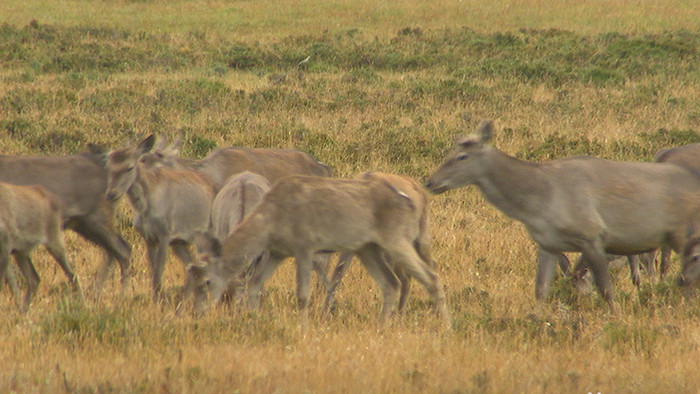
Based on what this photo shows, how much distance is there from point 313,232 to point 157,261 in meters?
2.24

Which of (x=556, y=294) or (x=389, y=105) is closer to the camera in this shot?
(x=556, y=294)

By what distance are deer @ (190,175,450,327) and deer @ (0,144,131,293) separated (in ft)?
5.43

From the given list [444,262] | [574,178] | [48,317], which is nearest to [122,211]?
[444,262]

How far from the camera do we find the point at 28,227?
884cm

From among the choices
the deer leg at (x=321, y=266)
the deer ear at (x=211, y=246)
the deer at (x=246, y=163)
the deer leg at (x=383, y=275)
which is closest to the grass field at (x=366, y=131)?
the deer leg at (x=383, y=275)

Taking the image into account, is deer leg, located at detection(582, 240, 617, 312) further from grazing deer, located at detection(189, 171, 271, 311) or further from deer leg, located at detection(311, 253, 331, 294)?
grazing deer, located at detection(189, 171, 271, 311)

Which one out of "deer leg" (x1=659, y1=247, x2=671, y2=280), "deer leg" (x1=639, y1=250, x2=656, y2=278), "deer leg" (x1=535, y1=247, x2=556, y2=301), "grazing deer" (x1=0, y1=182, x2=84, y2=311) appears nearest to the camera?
"grazing deer" (x1=0, y1=182, x2=84, y2=311)

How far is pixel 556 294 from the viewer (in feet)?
32.0

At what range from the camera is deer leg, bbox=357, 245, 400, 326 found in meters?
9.09

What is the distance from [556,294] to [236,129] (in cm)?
977

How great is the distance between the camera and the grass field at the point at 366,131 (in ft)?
22.2

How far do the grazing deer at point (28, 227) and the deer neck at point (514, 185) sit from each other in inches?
151

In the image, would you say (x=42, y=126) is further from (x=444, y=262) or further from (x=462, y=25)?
(x=462, y=25)

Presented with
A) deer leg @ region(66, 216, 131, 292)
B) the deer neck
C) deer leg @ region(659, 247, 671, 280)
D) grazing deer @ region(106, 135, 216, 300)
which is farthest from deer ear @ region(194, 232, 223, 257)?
deer leg @ region(659, 247, 671, 280)
